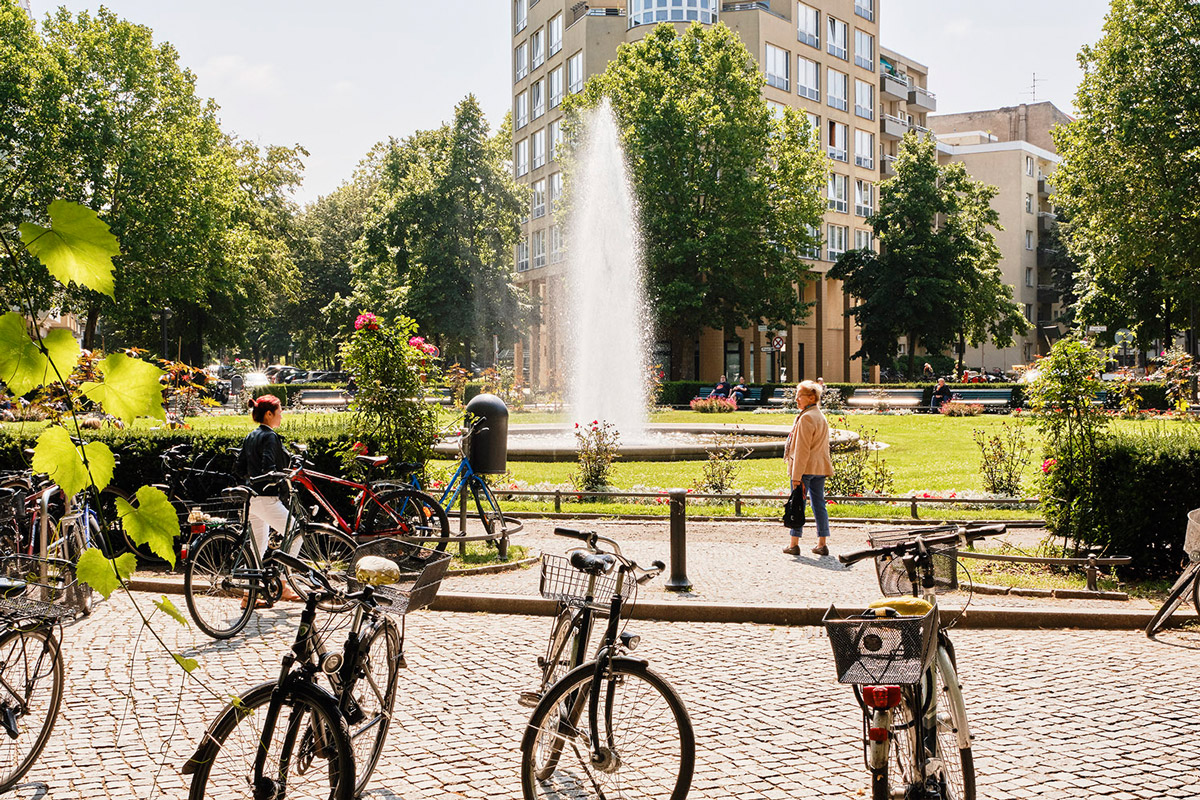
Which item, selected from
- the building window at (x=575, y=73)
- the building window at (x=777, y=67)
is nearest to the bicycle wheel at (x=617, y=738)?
the building window at (x=777, y=67)

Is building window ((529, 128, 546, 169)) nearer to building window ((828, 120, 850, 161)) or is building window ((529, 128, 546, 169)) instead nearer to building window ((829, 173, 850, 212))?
building window ((828, 120, 850, 161))

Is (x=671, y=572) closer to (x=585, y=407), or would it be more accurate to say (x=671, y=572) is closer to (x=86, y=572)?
(x=86, y=572)

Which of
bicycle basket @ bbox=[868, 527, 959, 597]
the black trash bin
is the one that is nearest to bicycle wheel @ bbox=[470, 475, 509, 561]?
the black trash bin

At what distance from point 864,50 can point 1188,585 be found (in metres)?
67.4

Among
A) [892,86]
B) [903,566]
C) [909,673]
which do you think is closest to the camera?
[909,673]

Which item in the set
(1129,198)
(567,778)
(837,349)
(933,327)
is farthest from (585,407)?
(837,349)

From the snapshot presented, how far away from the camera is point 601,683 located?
424 centimetres

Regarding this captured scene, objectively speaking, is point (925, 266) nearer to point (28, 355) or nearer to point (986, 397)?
point (986, 397)

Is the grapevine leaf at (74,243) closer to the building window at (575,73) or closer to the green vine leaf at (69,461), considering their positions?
the green vine leaf at (69,461)

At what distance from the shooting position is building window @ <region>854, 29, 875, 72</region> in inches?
2704

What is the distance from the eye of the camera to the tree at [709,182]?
49281 millimetres

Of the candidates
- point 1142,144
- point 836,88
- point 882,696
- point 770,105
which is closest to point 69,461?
point 882,696

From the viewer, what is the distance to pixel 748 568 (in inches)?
420

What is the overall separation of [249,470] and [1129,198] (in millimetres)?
36092
